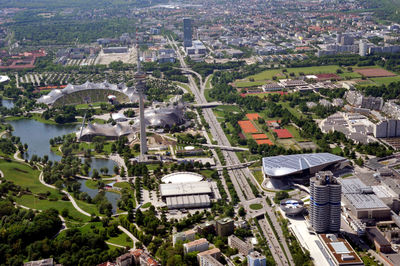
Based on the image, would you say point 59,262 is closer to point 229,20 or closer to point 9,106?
point 9,106

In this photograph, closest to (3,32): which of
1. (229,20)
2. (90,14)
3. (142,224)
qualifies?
(90,14)

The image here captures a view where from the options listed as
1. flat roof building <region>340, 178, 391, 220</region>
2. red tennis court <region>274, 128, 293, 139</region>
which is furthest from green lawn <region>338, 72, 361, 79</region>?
flat roof building <region>340, 178, 391, 220</region>

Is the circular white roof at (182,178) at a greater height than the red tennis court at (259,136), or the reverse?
the red tennis court at (259,136)

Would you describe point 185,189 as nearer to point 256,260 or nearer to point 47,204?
point 47,204

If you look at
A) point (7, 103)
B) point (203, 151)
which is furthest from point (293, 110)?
point (7, 103)

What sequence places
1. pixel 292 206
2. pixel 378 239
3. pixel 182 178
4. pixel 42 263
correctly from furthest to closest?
pixel 182 178
pixel 292 206
pixel 378 239
pixel 42 263

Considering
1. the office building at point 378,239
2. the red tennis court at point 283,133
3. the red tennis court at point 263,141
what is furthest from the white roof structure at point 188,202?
the red tennis court at point 283,133

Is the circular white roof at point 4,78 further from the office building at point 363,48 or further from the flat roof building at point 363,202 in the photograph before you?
the office building at point 363,48
